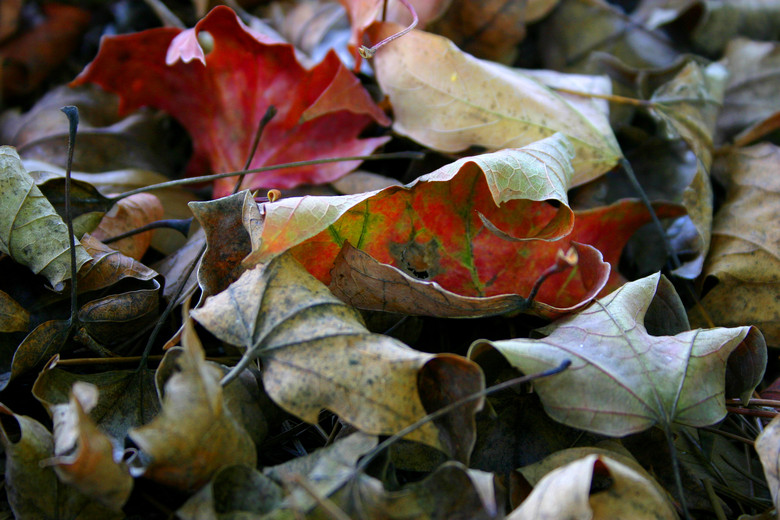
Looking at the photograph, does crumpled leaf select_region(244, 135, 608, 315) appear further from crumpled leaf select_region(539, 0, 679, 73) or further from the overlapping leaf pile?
crumpled leaf select_region(539, 0, 679, 73)

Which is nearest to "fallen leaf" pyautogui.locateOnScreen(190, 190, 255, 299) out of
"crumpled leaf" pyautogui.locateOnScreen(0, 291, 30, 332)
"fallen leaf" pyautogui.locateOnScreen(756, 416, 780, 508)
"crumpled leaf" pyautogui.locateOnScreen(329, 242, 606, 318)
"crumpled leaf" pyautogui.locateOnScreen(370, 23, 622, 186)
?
"crumpled leaf" pyautogui.locateOnScreen(329, 242, 606, 318)

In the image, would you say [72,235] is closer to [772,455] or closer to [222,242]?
[222,242]

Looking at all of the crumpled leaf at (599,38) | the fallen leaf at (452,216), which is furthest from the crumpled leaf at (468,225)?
the crumpled leaf at (599,38)

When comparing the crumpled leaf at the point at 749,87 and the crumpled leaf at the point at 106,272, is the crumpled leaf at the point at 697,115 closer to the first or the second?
the crumpled leaf at the point at 749,87

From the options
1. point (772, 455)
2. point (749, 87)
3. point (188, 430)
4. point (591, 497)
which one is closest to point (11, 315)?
point (188, 430)

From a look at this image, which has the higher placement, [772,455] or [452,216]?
[452,216]

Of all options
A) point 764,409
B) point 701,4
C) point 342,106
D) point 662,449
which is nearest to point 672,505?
point 662,449
